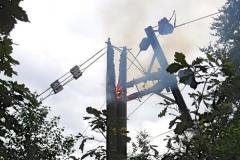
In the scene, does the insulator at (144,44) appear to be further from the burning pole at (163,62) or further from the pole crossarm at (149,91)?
the pole crossarm at (149,91)

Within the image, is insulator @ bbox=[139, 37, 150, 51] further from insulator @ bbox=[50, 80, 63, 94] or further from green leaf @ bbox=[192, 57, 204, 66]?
green leaf @ bbox=[192, 57, 204, 66]

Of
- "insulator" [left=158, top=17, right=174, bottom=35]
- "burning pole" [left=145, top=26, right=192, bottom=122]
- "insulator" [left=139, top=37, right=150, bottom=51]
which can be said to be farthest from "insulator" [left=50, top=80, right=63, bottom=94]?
"insulator" [left=158, top=17, right=174, bottom=35]

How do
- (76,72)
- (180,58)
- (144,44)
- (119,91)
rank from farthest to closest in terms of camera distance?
(76,72) < (144,44) < (119,91) < (180,58)

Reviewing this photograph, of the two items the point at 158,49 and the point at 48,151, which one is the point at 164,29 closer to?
the point at 158,49

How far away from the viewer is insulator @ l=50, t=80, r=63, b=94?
913 inches

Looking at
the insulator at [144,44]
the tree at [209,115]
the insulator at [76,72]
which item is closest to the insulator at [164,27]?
the insulator at [144,44]

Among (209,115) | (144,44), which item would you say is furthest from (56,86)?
(209,115)

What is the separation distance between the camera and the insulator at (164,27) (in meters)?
15.9

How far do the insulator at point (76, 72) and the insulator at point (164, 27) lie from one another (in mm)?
7645

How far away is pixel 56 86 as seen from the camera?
23.3m

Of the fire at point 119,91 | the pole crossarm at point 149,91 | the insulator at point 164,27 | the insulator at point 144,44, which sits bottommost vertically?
the fire at point 119,91

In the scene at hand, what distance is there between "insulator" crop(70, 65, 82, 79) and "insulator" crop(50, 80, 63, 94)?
1.23 m

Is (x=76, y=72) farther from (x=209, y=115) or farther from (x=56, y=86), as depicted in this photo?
(x=209, y=115)

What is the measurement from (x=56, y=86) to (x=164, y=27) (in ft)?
30.2
